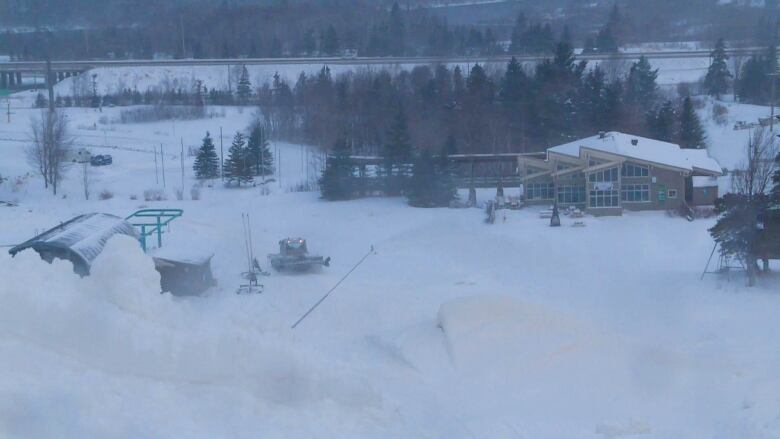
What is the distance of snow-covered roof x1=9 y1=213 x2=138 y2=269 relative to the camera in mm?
4774

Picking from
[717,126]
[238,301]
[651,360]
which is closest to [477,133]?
[717,126]

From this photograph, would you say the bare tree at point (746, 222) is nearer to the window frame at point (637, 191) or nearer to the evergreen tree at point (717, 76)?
the window frame at point (637, 191)

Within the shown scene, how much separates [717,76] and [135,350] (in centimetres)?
1495

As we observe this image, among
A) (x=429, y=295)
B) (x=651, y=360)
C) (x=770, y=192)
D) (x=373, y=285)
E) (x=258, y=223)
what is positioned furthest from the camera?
(x=258, y=223)

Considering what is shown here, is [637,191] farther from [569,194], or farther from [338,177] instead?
[338,177]

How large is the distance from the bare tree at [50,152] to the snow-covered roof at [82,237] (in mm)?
5408

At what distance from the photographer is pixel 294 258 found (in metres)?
7.18

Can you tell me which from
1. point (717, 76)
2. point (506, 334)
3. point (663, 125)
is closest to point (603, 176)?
point (663, 125)

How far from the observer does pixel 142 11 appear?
845 inches

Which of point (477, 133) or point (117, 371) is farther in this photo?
point (477, 133)

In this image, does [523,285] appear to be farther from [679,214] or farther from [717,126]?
[717,126]

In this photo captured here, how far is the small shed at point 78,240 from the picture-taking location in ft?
15.3

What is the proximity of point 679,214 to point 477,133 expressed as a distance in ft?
14.1

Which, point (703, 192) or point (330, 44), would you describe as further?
point (330, 44)
